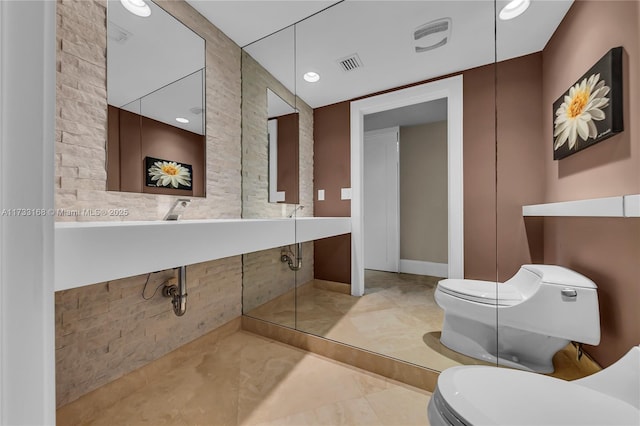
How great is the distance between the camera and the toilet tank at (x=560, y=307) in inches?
37.4

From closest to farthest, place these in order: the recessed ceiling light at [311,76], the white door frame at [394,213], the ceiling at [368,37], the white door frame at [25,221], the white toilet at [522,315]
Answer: the white door frame at [25,221], the white toilet at [522,315], the ceiling at [368,37], the white door frame at [394,213], the recessed ceiling light at [311,76]

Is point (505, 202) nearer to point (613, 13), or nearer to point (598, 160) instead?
point (598, 160)

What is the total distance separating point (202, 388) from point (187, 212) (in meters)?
0.96

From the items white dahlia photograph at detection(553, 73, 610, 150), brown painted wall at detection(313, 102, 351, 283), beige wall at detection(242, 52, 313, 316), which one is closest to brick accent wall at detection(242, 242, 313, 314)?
beige wall at detection(242, 52, 313, 316)

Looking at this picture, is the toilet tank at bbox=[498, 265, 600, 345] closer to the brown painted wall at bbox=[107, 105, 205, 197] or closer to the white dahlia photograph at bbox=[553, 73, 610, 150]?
the white dahlia photograph at bbox=[553, 73, 610, 150]

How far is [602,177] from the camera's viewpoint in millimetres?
856

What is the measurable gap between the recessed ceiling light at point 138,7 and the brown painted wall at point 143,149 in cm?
54

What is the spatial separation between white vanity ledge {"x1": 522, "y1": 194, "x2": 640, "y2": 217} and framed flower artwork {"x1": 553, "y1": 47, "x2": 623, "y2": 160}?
21 cm

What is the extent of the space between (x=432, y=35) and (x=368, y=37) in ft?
1.29

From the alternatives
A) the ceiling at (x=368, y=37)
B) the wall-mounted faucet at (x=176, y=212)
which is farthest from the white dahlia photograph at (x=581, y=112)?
the wall-mounted faucet at (x=176, y=212)

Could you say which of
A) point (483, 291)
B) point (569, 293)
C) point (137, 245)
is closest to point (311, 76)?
point (137, 245)

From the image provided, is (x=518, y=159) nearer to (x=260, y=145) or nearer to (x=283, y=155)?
(x=283, y=155)

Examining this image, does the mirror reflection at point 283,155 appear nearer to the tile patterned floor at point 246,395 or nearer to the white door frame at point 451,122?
the white door frame at point 451,122

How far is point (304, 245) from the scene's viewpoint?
81.7 inches
